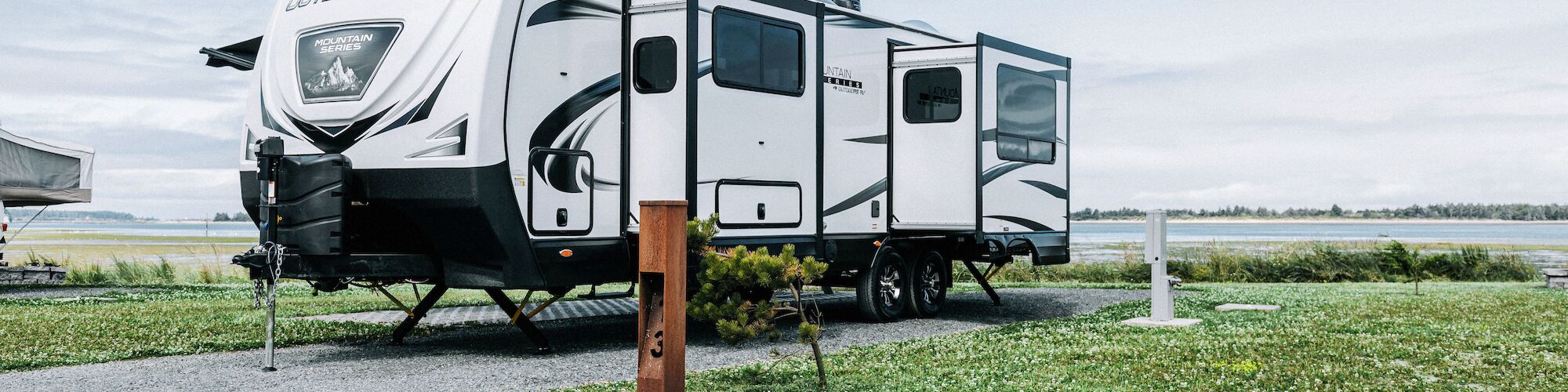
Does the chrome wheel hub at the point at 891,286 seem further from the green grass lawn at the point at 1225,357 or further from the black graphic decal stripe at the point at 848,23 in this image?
the black graphic decal stripe at the point at 848,23

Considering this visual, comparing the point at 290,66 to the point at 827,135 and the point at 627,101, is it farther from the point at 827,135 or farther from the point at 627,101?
the point at 827,135

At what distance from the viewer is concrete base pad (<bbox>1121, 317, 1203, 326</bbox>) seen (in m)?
10.5

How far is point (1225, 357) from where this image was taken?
313 inches

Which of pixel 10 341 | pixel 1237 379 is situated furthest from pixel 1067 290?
pixel 10 341

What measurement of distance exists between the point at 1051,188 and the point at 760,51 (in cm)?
481

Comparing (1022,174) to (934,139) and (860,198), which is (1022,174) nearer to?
(934,139)

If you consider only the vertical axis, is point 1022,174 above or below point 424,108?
below

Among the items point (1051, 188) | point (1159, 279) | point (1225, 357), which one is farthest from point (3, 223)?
point (1225, 357)

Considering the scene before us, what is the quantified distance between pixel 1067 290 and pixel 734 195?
342 inches

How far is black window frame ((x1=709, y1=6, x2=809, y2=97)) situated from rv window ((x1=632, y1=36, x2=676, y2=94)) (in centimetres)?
36

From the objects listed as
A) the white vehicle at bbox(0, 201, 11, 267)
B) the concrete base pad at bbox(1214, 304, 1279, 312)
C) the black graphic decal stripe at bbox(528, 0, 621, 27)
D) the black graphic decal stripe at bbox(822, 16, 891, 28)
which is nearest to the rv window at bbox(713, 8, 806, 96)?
the black graphic decal stripe at bbox(822, 16, 891, 28)

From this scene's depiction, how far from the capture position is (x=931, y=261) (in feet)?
41.5

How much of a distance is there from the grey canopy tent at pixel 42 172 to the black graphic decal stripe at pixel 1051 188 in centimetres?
1242

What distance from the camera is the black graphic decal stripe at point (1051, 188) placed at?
12.9 m
